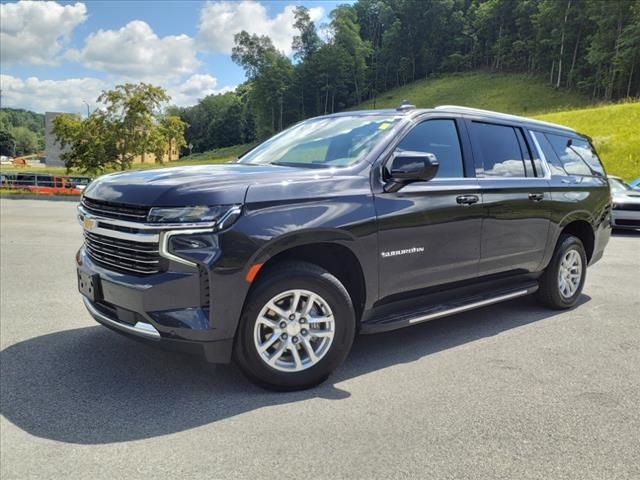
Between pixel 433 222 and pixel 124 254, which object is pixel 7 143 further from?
pixel 433 222

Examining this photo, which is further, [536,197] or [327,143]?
[536,197]

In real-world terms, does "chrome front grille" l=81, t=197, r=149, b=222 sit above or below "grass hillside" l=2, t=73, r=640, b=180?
below

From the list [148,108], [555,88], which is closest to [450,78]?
[555,88]

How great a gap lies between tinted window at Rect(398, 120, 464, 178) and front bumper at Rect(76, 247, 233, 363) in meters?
2.02

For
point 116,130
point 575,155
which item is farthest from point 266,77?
point 575,155

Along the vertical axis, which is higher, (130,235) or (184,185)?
(184,185)

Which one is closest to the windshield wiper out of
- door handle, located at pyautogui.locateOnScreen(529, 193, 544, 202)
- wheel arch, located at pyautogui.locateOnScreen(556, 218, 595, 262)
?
door handle, located at pyautogui.locateOnScreen(529, 193, 544, 202)

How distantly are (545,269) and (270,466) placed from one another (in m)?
3.94

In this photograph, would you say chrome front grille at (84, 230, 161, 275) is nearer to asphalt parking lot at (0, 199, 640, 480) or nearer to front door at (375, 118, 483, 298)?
asphalt parking lot at (0, 199, 640, 480)

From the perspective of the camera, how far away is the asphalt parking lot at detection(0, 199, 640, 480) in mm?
2596

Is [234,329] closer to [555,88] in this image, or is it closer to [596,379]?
[596,379]

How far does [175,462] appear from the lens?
2.58 m

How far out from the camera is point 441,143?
4.29 m

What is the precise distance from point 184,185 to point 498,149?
3.06m
